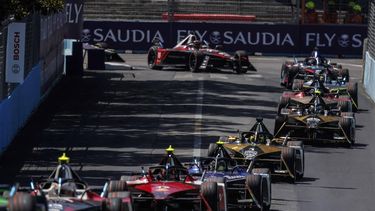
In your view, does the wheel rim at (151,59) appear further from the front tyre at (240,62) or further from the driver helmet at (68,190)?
the driver helmet at (68,190)

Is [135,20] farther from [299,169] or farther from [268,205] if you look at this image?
[268,205]

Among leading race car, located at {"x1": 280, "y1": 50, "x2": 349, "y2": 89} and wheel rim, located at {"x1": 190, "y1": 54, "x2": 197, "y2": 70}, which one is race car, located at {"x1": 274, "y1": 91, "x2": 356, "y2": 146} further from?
wheel rim, located at {"x1": 190, "y1": 54, "x2": 197, "y2": 70}

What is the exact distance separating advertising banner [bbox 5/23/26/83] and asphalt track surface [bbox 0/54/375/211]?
147 cm

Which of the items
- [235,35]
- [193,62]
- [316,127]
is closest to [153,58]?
[193,62]

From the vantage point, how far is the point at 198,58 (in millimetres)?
47031

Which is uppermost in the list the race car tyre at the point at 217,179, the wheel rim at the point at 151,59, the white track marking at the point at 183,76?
the race car tyre at the point at 217,179

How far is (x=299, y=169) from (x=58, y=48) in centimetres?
2199

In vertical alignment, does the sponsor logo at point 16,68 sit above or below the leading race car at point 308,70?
above

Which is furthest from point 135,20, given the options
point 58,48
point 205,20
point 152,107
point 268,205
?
point 268,205

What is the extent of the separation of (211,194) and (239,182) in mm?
2301

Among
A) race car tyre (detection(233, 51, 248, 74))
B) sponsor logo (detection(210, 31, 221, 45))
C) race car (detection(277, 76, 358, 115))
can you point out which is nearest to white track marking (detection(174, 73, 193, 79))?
race car tyre (detection(233, 51, 248, 74))

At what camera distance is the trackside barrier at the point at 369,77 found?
41.4 meters

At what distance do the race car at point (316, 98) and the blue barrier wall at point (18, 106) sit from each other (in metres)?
6.24

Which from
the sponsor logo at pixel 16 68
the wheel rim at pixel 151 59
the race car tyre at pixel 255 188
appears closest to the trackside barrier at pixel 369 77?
the wheel rim at pixel 151 59
